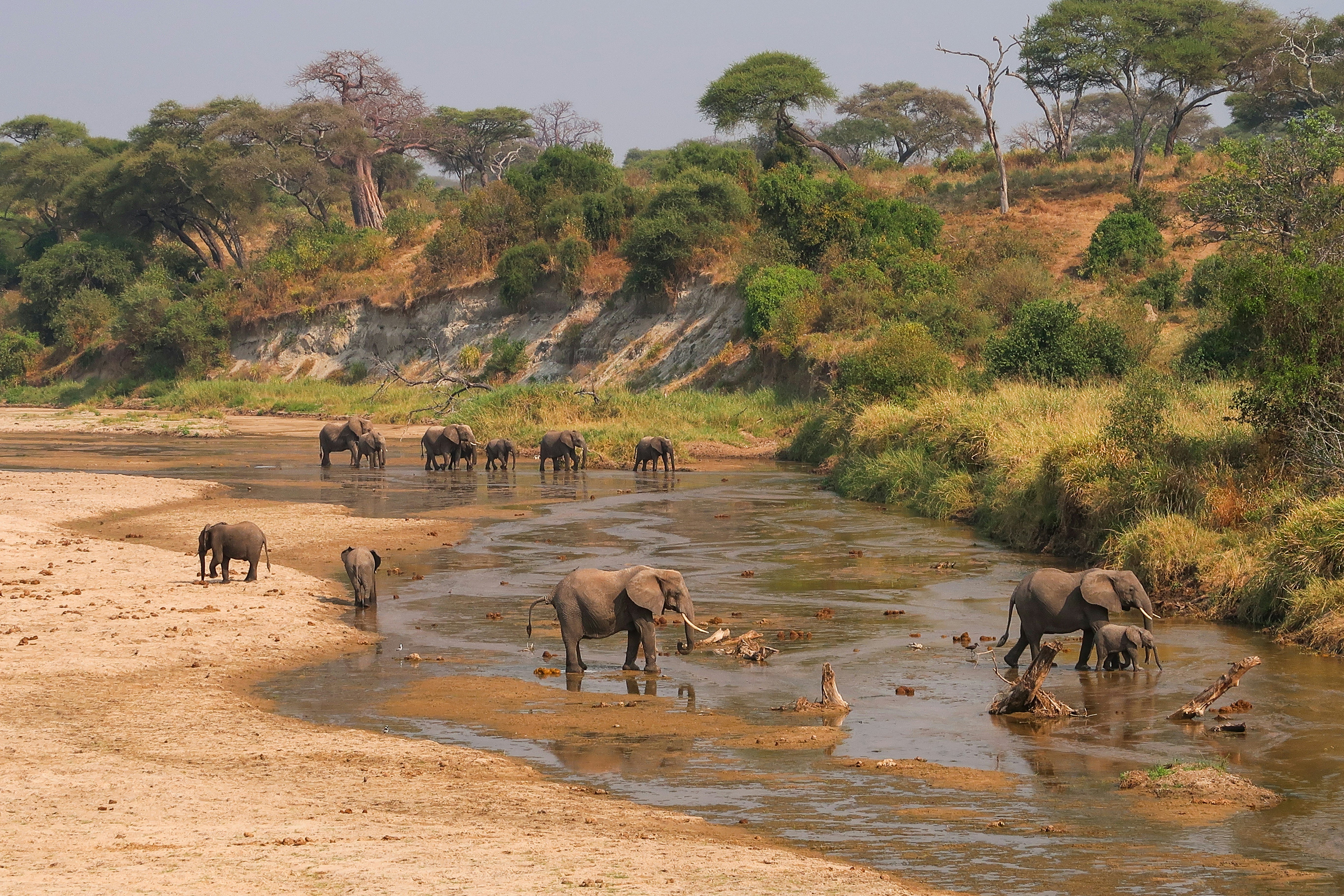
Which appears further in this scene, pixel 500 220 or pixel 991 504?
pixel 500 220

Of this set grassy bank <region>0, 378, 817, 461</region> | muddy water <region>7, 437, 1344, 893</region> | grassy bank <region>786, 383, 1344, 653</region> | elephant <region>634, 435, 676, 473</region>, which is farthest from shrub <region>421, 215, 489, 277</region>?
muddy water <region>7, 437, 1344, 893</region>

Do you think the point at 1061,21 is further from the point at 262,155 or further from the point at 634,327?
the point at 262,155

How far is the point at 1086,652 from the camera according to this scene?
41.0 feet

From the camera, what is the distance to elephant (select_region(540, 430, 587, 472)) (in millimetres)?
32750

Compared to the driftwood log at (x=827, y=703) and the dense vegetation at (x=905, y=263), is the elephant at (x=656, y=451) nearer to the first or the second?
the dense vegetation at (x=905, y=263)

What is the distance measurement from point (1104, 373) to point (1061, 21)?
91.0 ft

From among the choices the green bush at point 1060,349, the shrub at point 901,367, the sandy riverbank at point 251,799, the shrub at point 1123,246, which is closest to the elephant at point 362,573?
the sandy riverbank at point 251,799

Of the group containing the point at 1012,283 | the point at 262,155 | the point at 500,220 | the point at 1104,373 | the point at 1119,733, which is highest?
the point at 262,155

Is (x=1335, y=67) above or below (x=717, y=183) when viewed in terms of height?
above

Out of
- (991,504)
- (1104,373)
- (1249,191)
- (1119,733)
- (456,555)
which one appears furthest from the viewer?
(1104,373)

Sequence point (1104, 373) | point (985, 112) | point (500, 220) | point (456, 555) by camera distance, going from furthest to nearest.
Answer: point (500, 220) → point (985, 112) → point (1104, 373) → point (456, 555)

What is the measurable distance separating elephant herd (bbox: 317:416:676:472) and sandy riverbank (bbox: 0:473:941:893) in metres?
18.7

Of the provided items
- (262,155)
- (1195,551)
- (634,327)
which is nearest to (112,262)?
(262,155)

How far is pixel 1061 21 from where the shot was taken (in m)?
51.8
